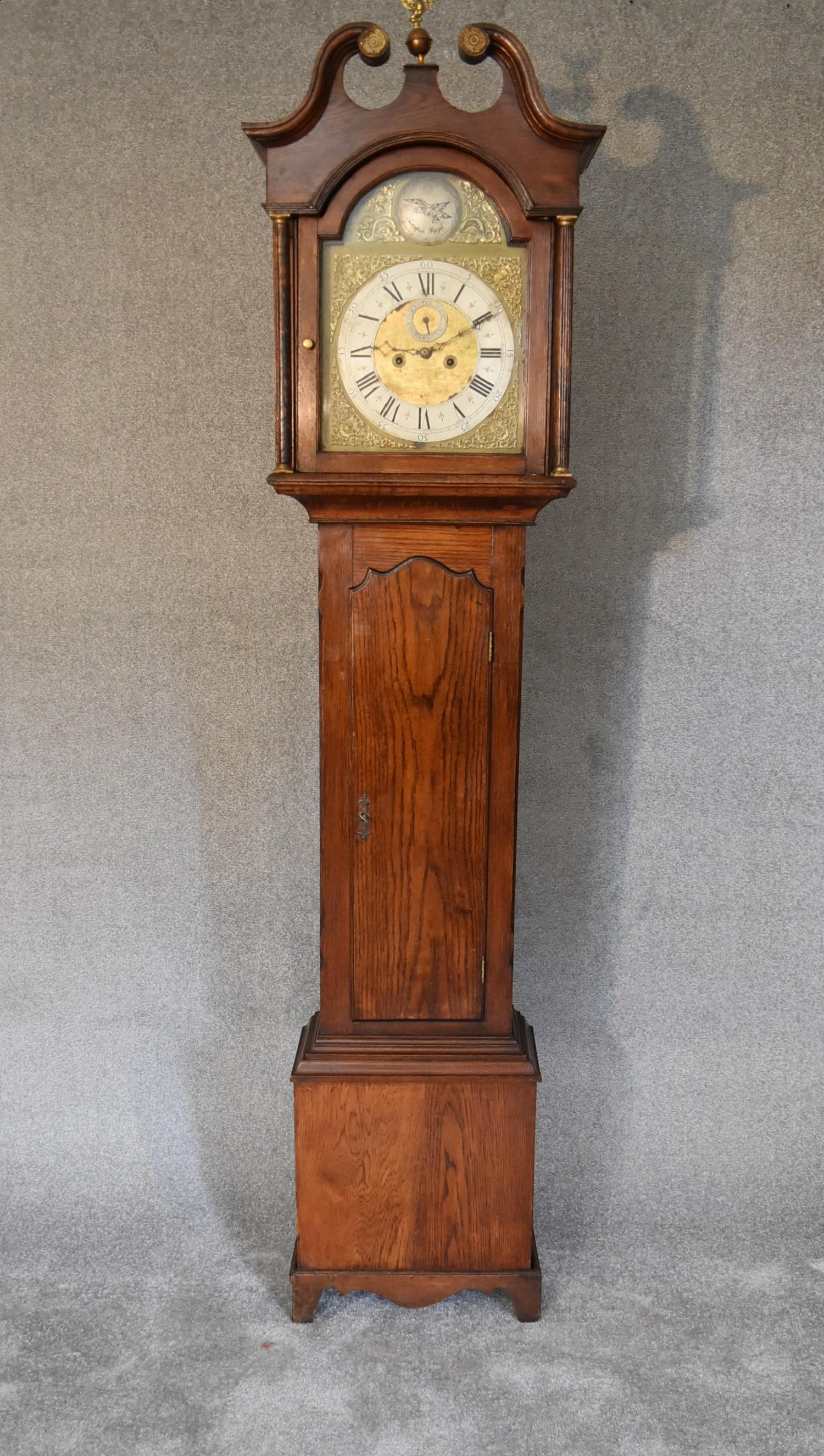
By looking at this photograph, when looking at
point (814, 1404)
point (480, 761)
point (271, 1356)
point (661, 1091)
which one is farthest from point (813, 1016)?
point (271, 1356)

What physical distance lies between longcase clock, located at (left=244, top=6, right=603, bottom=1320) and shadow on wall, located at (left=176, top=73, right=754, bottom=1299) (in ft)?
1.10

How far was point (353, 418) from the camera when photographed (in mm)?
1719

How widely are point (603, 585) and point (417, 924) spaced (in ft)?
2.59

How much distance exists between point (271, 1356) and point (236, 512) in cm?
154

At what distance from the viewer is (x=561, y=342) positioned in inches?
66.4

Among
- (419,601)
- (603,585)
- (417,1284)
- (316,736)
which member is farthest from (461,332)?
(417,1284)

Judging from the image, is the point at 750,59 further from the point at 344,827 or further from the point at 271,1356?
the point at 271,1356

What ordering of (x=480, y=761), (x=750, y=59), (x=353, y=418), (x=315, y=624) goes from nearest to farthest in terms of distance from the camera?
(x=353, y=418), (x=480, y=761), (x=750, y=59), (x=315, y=624)

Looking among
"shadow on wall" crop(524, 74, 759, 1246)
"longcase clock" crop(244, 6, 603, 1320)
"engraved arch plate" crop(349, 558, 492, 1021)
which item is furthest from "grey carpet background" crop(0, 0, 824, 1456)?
"engraved arch plate" crop(349, 558, 492, 1021)

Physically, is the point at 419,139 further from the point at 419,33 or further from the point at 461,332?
the point at 461,332

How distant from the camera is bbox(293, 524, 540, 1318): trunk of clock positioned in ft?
5.84

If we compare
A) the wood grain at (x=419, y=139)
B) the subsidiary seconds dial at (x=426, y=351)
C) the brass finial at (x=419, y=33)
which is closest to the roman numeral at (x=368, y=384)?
the subsidiary seconds dial at (x=426, y=351)

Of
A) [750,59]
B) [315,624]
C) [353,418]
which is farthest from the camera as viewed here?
[315,624]

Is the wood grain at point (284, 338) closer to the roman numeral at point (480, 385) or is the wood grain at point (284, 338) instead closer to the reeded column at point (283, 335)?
the reeded column at point (283, 335)
